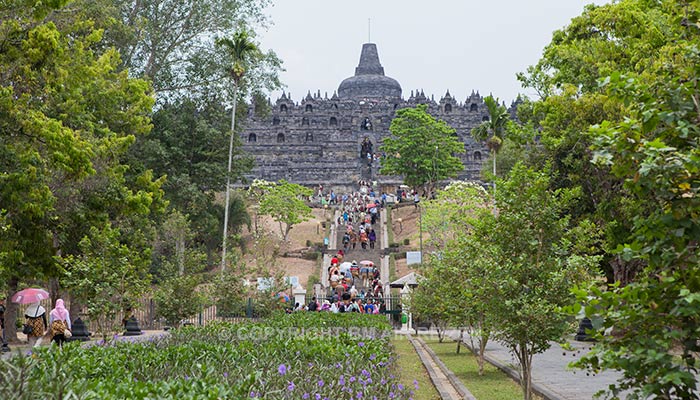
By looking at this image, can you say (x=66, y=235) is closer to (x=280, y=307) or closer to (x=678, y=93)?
(x=280, y=307)

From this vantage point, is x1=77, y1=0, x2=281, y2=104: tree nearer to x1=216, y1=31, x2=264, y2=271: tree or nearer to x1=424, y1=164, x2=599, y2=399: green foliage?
x1=216, y1=31, x2=264, y2=271: tree

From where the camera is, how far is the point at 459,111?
81.4 m

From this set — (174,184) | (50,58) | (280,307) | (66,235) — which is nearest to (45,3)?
(50,58)

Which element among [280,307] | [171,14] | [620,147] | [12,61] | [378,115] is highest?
[378,115]

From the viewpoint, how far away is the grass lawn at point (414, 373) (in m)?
12.3

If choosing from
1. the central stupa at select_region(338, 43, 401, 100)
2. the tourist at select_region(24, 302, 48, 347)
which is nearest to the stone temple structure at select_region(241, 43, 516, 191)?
the central stupa at select_region(338, 43, 401, 100)

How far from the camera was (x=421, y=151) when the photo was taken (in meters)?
56.3

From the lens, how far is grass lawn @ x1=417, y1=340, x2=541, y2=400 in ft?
39.4

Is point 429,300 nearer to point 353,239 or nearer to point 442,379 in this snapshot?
point 442,379

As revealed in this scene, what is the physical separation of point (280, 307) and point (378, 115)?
59284mm

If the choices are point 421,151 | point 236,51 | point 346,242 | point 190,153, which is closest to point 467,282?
point 236,51

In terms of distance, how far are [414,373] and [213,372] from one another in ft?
29.3

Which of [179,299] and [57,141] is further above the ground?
[57,141]

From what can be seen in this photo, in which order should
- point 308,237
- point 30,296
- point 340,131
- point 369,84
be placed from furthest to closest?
1. point 369,84
2. point 340,131
3. point 308,237
4. point 30,296
